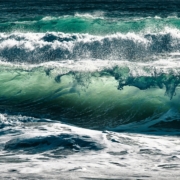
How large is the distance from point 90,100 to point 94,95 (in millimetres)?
361

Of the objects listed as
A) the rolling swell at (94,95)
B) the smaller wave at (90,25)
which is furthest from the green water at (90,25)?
the rolling swell at (94,95)

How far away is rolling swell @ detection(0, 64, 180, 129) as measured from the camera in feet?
47.8

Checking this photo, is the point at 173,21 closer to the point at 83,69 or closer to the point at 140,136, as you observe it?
the point at 83,69

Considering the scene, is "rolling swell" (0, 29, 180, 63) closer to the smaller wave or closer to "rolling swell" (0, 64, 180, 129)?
the smaller wave

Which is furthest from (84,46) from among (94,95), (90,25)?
(94,95)

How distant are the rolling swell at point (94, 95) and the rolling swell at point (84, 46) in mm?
3306

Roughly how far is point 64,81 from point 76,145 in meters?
5.35

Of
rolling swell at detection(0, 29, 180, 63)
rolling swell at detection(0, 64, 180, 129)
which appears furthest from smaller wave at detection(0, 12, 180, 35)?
rolling swell at detection(0, 64, 180, 129)

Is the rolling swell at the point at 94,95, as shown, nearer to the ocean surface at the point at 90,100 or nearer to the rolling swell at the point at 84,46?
the ocean surface at the point at 90,100

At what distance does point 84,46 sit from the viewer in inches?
882

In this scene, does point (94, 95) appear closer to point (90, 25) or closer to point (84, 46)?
point (84, 46)

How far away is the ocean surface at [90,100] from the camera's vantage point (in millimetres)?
10977

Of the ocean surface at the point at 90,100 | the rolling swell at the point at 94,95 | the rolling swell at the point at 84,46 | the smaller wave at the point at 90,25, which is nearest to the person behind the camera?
the ocean surface at the point at 90,100

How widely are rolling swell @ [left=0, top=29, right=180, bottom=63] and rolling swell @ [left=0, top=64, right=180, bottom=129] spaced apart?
331 cm
